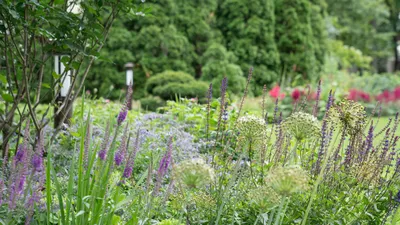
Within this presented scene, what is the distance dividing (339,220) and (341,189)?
8.4 inches

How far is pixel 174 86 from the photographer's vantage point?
948 cm

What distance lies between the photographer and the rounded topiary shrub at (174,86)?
30.2ft

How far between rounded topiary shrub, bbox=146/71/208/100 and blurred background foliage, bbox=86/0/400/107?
0.08ft

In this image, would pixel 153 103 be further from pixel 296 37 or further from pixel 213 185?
pixel 213 185

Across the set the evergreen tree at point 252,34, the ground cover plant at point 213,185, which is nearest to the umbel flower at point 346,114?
the ground cover plant at point 213,185

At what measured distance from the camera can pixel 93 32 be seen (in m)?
2.51

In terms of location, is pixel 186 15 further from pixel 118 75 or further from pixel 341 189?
pixel 341 189

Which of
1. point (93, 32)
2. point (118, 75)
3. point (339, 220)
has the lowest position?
point (118, 75)

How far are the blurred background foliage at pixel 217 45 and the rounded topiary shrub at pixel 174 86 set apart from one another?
0.02m

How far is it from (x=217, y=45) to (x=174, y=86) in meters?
2.08

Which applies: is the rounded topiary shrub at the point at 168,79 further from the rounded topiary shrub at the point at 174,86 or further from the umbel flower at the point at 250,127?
the umbel flower at the point at 250,127

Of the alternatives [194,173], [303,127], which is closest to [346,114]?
[303,127]

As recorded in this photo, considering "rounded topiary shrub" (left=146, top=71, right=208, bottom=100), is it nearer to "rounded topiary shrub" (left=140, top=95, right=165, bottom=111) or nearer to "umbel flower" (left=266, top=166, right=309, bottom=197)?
"rounded topiary shrub" (left=140, top=95, right=165, bottom=111)

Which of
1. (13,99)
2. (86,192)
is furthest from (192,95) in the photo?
(86,192)
